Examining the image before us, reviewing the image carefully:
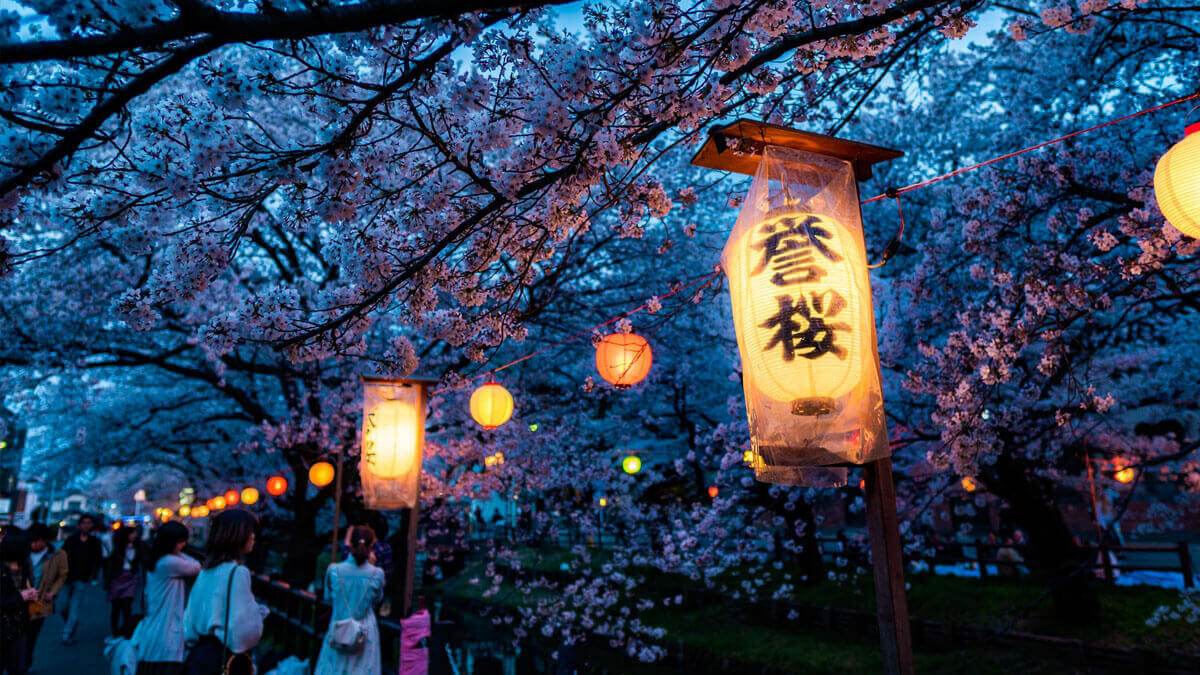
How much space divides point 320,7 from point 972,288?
1089cm

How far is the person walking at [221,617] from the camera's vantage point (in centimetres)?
463

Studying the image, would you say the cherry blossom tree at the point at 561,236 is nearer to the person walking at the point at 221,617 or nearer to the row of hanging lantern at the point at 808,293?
the row of hanging lantern at the point at 808,293

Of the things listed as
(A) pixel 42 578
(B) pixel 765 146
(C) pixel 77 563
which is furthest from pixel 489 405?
(C) pixel 77 563

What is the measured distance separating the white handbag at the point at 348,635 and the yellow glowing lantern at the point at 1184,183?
6985mm

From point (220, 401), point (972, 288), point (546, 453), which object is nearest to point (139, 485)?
point (220, 401)

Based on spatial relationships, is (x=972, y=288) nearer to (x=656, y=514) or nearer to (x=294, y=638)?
(x=656, y=514)

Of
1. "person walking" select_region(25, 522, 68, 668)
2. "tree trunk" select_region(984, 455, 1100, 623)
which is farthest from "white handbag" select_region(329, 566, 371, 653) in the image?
"tree trunk" select_region(984, 455, 1100, 623)

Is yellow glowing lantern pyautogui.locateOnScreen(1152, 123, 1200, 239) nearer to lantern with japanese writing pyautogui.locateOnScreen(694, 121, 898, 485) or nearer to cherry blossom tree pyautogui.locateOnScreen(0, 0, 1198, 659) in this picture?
cherry blossom tree pyautogui.locateOnScreen(0, 0, 1198, 659)

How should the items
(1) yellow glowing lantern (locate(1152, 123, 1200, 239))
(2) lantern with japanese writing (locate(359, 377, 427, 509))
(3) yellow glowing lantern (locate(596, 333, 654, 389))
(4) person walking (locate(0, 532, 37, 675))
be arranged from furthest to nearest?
(2) lantern with japanese writing (locate(359, 377, 427, 509)) < (3) yellow glowing lantern (locate(596, 333, 654, 389)) < (4) person walking (locate(0, 532, 37, 675)) < (1) yellow glowing lantern (locate(1152, 123, 1200, 239))

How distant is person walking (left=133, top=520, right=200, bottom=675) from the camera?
5.88 meters

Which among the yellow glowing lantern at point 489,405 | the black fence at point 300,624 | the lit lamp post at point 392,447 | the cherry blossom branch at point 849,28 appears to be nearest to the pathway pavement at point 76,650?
the black fence at point 300,624

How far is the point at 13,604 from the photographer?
6.75 metres

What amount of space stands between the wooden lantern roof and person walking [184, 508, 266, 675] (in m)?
4.42

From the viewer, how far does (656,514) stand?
16.0 meters
